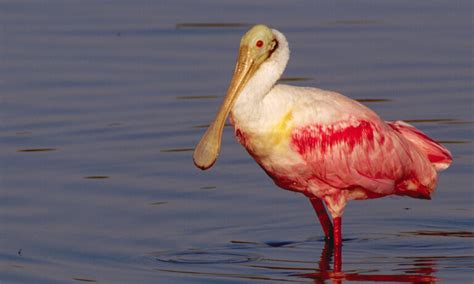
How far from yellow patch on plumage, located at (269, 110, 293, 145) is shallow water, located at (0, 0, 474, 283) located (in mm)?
800

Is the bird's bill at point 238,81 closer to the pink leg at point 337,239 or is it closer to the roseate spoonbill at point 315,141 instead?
the roseate spoonbill at point 315,141

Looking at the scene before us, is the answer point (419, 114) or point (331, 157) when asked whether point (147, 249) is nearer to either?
point (331, 157)

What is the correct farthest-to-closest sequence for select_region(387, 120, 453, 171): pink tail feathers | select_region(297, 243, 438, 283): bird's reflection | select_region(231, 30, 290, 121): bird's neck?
select_region(387, 120, 453, 171): pink tail feathers, select_region(231, 30, 290, 121): bird's neck, select_region(297, 243, 438, 283): bird's reflection

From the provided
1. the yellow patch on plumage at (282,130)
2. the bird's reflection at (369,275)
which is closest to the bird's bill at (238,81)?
the yellow patch on plumage at (282,130)

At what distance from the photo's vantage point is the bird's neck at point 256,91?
1157cm

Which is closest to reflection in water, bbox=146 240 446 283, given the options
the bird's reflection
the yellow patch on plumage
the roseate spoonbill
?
the bird's reflection

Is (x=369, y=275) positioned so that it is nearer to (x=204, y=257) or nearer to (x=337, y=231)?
(x=337, y=231)

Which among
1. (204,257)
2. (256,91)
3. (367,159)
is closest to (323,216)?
(367,159)

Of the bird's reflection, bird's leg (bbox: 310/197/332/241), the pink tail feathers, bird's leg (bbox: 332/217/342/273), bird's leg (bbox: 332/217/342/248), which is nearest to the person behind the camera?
the bird's reflection

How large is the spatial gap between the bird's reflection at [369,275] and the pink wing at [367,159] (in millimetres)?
604

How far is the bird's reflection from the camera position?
1132 cm

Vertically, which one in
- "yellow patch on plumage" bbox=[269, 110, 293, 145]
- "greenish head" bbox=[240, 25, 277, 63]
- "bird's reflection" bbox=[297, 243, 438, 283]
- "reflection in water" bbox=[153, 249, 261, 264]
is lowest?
"bird's reflection" bbox=[297, 243, 438, 283]

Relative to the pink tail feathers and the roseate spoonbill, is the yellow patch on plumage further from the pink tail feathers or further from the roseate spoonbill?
the pink tail feathers

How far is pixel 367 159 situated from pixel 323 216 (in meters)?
0.55
